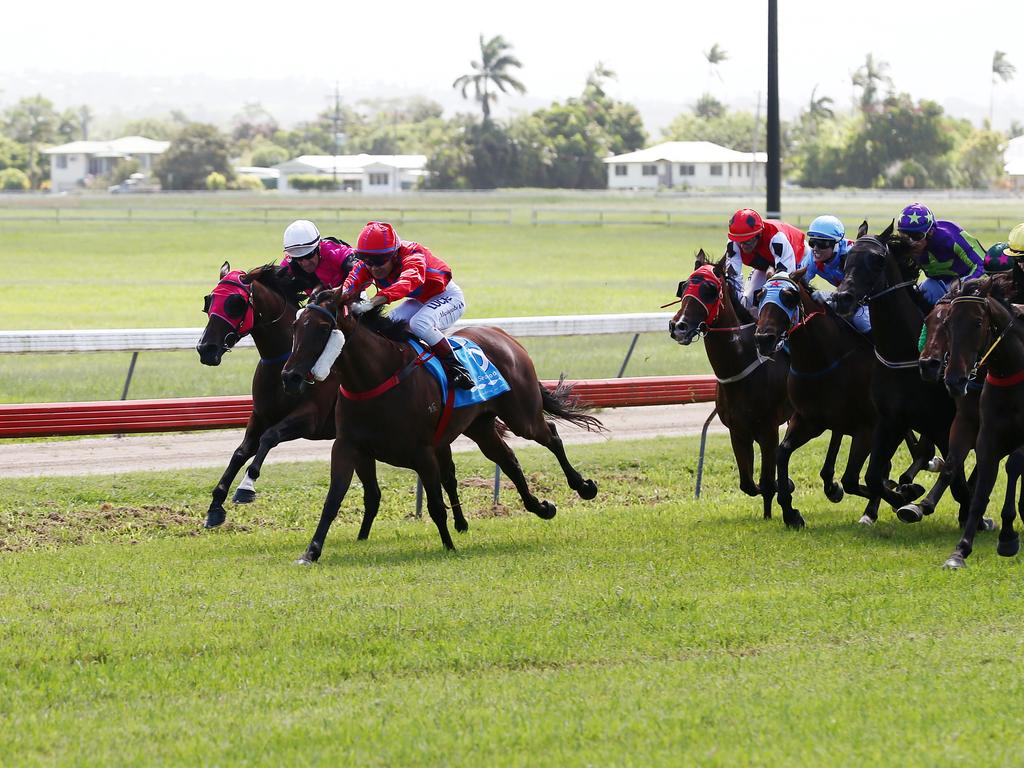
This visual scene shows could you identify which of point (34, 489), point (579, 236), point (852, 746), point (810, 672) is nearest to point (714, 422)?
point (34, 489)

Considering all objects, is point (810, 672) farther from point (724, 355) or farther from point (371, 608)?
point (724, 355)

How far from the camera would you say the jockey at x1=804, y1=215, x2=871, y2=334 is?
9773mm

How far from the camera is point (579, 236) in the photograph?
49562 millimetres

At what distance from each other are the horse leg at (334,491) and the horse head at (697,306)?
213cm

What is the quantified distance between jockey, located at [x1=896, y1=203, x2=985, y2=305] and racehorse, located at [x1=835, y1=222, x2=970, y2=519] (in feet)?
0.40

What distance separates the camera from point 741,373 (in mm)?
9875

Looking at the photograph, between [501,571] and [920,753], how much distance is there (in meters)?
3.59

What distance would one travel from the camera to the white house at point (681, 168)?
99625mm

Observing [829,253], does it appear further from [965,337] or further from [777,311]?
[965,337]

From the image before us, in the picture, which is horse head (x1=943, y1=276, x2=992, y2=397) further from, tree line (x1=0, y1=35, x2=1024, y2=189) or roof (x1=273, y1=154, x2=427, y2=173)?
roof (x1=273, y1=154, x2=427, y2=173)

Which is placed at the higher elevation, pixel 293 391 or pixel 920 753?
pixel 293 391

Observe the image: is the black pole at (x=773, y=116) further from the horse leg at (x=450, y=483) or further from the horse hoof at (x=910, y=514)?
the horse hoof at (x=910, y=514)

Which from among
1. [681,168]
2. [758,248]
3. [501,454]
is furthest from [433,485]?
[681,168]

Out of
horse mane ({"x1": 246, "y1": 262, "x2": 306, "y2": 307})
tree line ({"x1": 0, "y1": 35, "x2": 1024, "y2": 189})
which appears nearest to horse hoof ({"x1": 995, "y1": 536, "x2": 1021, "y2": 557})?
horse mane ({"x1": 246, "y1": 262, "x2": 306, "y2": 307})
